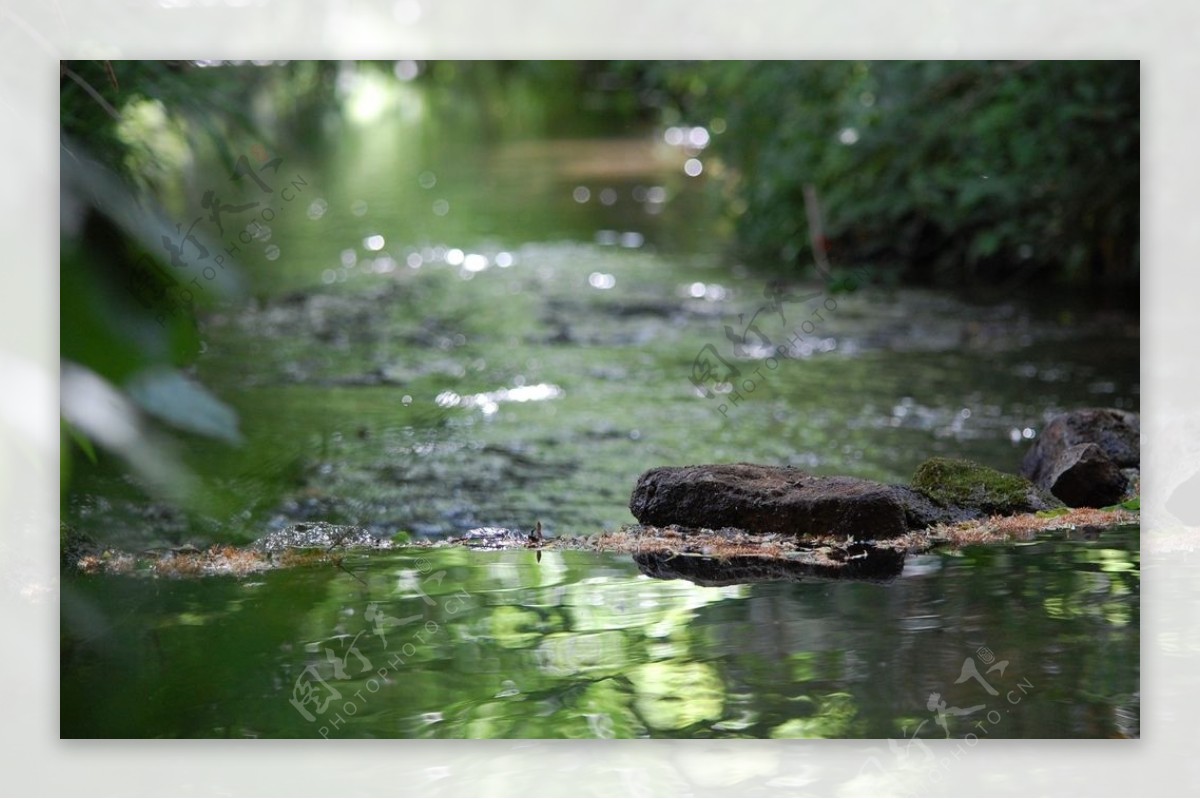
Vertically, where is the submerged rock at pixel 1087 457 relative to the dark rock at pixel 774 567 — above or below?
above

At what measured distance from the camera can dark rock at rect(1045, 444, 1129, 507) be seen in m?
3.06

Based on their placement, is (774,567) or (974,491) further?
(974,491)

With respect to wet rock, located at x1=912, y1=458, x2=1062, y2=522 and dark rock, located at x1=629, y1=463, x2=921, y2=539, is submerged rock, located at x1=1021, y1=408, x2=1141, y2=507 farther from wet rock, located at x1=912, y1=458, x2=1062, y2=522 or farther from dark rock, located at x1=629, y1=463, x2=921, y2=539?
dark rock, located at x1=629, y1=463, x2=921, y2=539

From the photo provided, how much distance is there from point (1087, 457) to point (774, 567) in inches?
34.6

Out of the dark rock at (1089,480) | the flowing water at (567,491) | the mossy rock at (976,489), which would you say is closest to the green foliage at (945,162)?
the flowing water at (567,491)

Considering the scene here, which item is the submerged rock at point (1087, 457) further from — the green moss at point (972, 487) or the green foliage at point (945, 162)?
the green foliage at point (945, 162)

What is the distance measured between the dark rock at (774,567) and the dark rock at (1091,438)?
0.69 meters

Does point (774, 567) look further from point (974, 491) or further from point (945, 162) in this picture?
point (945, 162)

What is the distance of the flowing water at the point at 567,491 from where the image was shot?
7.95ft

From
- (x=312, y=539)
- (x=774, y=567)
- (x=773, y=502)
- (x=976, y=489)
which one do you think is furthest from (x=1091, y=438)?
(x=312, y=539)

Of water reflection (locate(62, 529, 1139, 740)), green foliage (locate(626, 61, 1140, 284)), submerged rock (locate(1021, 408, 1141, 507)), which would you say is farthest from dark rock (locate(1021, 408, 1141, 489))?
green foliage (locate(626, 61, 1140, 284))

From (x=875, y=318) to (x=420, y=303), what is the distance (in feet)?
6.59

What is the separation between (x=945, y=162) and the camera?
19.7 feet

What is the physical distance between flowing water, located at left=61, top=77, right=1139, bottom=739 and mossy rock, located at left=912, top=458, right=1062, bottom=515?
0.18m
